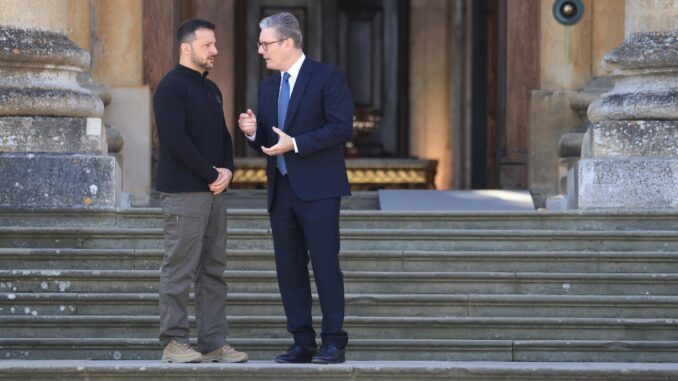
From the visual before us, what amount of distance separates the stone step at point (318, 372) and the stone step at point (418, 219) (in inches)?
82.4

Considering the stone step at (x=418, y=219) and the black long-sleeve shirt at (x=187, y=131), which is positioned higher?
the black long-sleeve shirt at (x=187, y=131)

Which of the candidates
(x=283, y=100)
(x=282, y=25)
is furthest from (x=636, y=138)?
(x=282, y=25)

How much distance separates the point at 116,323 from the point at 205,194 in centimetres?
117

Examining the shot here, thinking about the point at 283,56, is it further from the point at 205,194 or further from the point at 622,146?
the point at 622,146

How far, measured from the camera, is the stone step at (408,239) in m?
9.58

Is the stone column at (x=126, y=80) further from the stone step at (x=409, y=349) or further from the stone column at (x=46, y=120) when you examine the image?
the stone step at (x=409, y=349)

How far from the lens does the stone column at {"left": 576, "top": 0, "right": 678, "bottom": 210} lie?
33.3 feet

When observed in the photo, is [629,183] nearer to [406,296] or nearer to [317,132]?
[406,296]

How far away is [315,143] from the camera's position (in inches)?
310

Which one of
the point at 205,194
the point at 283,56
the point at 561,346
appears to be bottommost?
the point at 561,346

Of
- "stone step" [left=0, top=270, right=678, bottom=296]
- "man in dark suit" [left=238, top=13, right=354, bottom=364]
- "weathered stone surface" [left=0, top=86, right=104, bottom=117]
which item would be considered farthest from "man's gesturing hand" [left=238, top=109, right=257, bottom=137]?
"weathered stone surface" [left=0, top=86, right=104, bottom=117]

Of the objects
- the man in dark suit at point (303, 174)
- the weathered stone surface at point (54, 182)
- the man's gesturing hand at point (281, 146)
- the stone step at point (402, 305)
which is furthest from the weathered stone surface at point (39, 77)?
the man's gesturing hand at point (281, 146)

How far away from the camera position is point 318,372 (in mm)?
7727

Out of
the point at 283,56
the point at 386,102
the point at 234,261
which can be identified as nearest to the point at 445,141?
the point at 386,102
